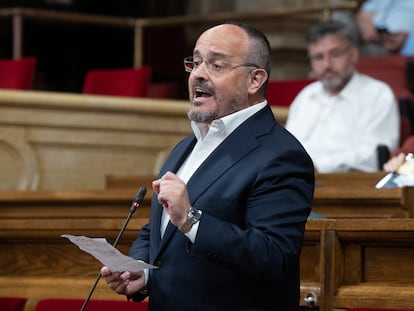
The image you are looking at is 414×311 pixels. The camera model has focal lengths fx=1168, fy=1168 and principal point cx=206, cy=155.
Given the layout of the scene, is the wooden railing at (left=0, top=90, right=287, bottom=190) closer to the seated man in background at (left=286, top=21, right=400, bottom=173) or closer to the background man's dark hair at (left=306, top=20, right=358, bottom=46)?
the seated man in background at (left=286, top=21, right=400, bottom=173)

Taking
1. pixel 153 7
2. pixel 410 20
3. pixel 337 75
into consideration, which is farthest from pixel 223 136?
pixel 153 7

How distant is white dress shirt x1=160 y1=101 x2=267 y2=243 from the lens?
8.01 ft

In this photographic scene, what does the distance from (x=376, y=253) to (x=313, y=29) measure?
2.70 meters

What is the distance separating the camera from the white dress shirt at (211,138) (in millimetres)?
2441

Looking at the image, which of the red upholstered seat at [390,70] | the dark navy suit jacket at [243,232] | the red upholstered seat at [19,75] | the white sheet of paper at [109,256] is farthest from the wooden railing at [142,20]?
the white sheet of paper at [109,256]

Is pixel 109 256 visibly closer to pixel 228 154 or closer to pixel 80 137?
pixel 228 154

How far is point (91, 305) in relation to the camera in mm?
2803

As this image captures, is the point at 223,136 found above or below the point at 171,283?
above

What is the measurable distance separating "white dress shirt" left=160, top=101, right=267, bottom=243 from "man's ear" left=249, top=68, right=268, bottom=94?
0.04 meters

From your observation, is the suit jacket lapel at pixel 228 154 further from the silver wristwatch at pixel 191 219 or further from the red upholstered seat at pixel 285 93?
the red upholstered seat at pixel 285 93

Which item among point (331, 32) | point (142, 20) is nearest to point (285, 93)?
point (331, 32)

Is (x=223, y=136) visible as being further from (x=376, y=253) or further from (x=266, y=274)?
(x=376, y=253)

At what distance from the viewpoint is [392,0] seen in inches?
246

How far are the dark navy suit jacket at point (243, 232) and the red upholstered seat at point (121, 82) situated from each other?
3399 mm
